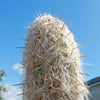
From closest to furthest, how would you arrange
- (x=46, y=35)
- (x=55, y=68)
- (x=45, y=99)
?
(x=45, y=99)
(x=55, y=68)
(x=46, y=35)

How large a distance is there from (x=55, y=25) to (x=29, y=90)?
1.15 meters

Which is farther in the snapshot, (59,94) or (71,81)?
(71,81)

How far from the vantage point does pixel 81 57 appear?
7.48 feet

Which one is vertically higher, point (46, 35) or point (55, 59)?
point (46, 35)

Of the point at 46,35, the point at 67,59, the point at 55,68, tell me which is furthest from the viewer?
the point at 46,35

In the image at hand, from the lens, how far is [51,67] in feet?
5.91

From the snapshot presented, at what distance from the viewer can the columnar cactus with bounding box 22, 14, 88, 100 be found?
174 cm

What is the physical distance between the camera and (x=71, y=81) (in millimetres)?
1832

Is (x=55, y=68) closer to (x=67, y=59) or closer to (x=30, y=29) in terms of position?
(x=67, y=59)

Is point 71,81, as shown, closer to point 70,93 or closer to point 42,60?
point 70,93

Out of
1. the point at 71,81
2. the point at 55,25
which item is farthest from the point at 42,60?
the point at 55,25

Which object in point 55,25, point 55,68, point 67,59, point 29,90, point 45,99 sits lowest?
point 45,99

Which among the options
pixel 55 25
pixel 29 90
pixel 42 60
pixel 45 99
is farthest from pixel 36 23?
pixel 45 99

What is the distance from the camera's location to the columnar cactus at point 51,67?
174 centimetres
